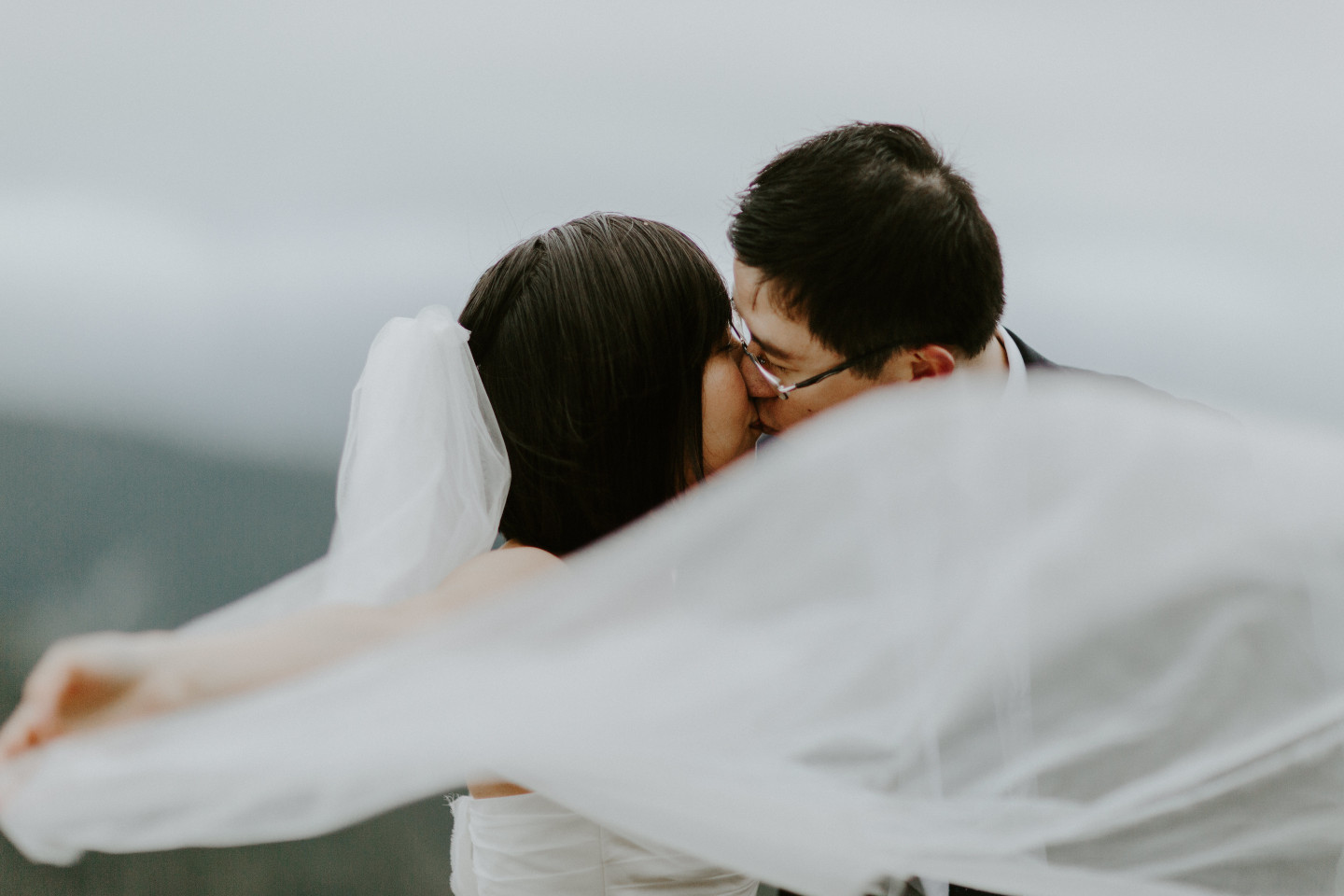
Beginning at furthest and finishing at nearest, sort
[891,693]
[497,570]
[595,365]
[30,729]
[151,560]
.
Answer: [151,560], [595,365], [497,570], [891,693], [30,729]

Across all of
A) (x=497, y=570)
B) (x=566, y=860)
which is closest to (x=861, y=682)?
(x=497, y=570)

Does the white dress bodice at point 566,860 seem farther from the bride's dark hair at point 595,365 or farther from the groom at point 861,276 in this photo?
the groom at point 861,276

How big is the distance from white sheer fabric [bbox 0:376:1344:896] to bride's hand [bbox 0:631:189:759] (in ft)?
0.13

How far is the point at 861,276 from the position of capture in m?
0.93

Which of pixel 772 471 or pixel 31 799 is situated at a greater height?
pixel 772 471

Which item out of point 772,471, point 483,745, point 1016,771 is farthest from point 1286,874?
point 483,745

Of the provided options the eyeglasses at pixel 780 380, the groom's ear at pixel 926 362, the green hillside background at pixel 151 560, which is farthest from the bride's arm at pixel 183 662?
the green hillside background at pixel 151 560

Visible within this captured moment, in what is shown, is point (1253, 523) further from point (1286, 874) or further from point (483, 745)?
point (483, 745)

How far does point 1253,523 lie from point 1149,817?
8.4 inches

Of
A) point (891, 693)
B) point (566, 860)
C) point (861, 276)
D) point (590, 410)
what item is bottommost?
point (566, 860)

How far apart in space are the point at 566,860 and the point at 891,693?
1.44ft

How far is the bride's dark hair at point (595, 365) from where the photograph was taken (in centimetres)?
87

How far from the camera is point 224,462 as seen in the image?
1.54 meters

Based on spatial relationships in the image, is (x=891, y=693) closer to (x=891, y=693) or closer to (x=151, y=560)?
(x=891, y=693)
